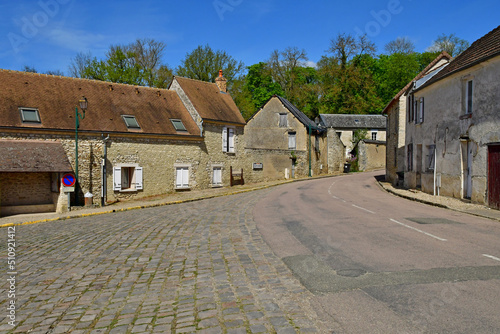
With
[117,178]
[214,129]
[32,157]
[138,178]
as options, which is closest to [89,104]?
[117,178]

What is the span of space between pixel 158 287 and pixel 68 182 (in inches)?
630

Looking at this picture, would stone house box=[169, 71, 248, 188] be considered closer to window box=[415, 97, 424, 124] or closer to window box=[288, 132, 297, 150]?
window box=[288, 132, 297, 150]

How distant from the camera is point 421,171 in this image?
2102 centimetres

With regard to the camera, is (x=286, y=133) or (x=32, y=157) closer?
(x=32, y=157)


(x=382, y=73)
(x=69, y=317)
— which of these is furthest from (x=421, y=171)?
(x=382, y=73)

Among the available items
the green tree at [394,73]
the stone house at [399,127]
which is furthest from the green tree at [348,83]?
the stone house at [399,127]

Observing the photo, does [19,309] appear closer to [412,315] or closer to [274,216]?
[412,315]

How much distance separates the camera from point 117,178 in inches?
913

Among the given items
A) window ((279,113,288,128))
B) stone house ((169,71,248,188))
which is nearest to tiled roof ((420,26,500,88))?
stone house ((169,71,248,188))

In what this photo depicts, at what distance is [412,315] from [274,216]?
337 inches

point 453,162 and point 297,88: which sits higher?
point 297,88

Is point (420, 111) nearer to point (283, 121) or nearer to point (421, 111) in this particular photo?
point (421, 111)

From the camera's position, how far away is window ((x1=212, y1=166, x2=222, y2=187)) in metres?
28.8

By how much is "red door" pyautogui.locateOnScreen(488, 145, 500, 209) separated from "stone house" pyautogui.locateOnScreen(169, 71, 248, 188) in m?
17.9
